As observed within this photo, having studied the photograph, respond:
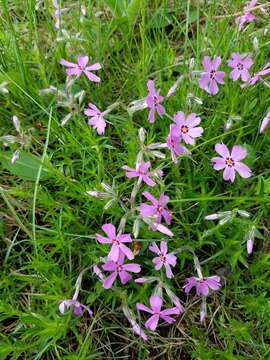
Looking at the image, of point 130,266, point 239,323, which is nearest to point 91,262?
point 130,266

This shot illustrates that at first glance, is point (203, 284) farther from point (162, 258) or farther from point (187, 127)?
point (187, 127)

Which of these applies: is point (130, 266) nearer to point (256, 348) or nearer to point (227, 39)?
point (256, 348)

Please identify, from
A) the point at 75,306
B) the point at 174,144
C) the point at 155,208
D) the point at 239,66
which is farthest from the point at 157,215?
the point at 239,66

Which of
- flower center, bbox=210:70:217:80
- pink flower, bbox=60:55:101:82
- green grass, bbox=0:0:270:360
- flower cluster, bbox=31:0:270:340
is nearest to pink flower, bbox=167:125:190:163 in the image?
flower cluster, bbox=31:0:270:340

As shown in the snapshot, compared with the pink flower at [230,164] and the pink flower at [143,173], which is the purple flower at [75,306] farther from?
the pink flower at [230,164]

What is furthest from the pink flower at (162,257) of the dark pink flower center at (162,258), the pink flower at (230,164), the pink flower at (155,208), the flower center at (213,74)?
the flower center at (213,74)

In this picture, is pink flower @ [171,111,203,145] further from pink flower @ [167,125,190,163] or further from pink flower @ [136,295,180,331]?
pink flower @ [136,295,180,331]
